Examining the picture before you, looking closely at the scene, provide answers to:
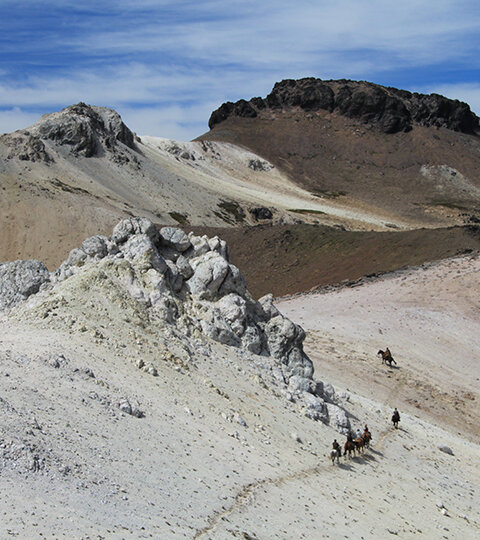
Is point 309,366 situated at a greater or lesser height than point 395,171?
lesser

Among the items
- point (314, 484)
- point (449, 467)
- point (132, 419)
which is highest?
point (132, 419)

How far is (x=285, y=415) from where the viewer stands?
19.5m

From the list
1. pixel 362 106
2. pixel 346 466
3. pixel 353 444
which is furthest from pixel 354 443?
pixel 362 106

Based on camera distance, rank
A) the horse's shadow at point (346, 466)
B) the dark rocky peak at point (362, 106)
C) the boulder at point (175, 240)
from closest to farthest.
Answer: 1. the horse's shadow at point (346, 466)
2. the boulder at point (175, 240)
3. the dark rocky peak at point (362, 106)

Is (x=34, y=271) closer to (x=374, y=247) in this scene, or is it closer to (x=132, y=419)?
(x=132, y=419)

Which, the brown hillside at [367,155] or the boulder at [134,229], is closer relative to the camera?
the boulder at [134,229]

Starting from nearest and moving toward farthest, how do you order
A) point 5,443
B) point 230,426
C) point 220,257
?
point 5,443, point 230,426, point 220,257

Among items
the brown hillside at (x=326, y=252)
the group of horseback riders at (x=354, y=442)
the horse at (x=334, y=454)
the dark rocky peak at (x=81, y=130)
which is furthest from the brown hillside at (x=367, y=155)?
the horse at (x=334, y=454)

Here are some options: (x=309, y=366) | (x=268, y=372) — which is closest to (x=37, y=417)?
(x=268, y=372)

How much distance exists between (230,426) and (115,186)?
76.4 metres

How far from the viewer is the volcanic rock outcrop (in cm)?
2050

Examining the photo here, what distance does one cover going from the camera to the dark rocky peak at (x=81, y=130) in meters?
93.6

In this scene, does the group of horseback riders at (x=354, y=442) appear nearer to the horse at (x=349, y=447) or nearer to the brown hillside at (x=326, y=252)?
the horse at (x=349, y=447)

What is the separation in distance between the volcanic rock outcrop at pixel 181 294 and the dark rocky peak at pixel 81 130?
73147 millimetres
